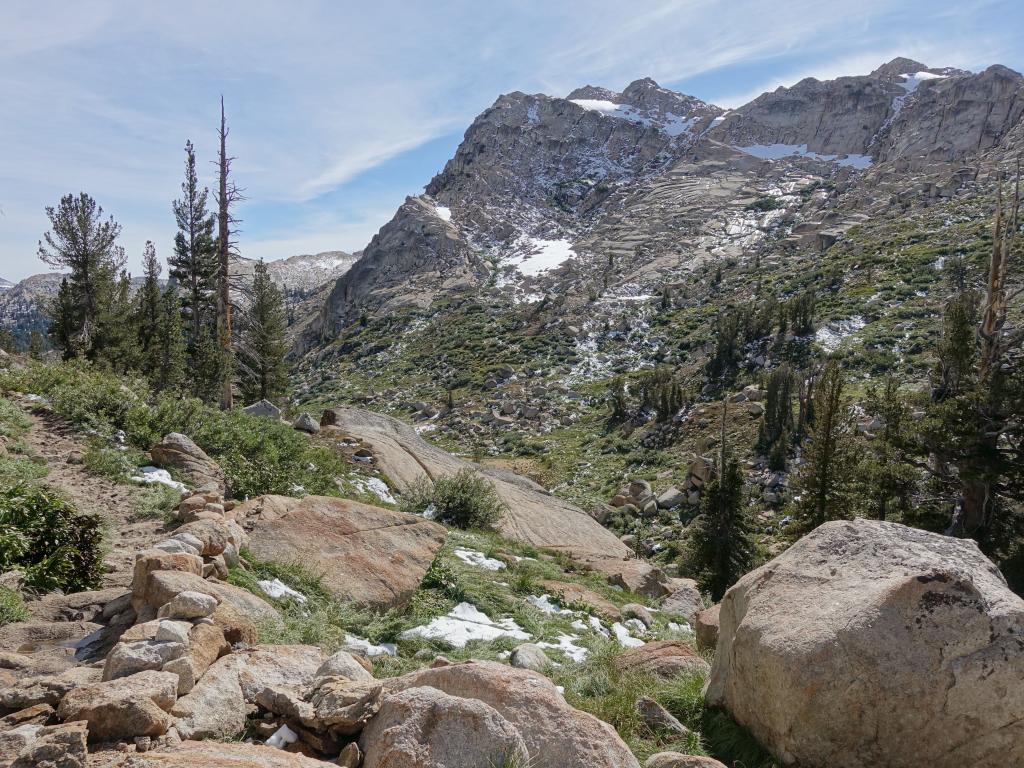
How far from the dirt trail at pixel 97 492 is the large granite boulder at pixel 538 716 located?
3.90 m

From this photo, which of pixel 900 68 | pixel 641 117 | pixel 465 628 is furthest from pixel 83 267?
pixel 900 68

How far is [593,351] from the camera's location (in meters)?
71.8

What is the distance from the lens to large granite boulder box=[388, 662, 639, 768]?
3.14 m

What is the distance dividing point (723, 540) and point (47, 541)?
1633 centimetres

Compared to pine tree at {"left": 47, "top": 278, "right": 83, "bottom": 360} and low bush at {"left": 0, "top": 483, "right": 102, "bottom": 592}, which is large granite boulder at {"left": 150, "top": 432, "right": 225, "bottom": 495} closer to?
low bush at {"left": 0, "top": 483, "right": 102, "bottom": 592}

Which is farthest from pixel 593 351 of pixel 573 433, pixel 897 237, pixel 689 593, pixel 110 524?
pixel 110 524

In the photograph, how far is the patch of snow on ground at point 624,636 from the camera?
814 cm

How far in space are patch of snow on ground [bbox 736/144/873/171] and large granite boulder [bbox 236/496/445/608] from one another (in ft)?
507

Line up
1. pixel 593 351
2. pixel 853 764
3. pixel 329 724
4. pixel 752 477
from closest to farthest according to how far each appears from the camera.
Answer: pixel 329 724
pixel 853 764
pixel 752 477
pixel 593 351

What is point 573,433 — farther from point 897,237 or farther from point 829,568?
point 897,237

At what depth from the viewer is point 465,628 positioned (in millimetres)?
6828

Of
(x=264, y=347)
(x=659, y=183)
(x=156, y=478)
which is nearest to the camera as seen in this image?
(x=156, y=478)

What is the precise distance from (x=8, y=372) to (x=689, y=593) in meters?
14.6

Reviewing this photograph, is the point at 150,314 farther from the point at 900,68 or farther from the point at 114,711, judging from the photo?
the point at 900,68
